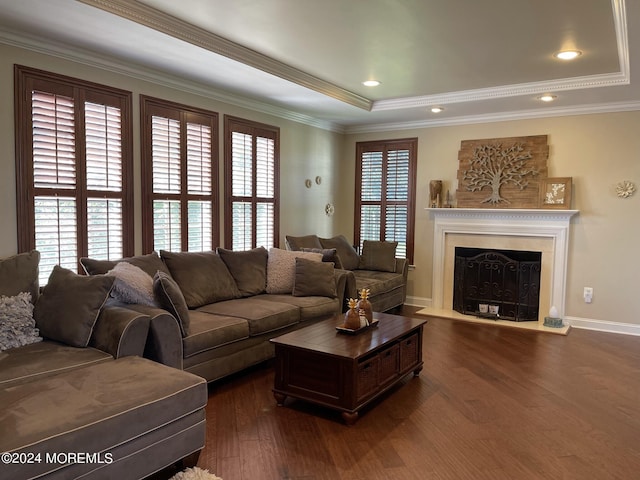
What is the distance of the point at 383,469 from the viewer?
249 cm

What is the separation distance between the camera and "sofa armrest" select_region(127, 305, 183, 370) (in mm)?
2943

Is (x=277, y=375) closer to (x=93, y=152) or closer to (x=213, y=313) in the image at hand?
(x=213, y=313)

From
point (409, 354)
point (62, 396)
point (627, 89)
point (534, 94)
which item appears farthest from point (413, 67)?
point (62, 396)

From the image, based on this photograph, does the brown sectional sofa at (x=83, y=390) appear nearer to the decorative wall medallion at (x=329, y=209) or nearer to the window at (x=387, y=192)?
the decorative wall medallion at (x=329, y=209)

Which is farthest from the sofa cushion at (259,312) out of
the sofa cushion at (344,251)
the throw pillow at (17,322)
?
the sofa cushion at (344,251)

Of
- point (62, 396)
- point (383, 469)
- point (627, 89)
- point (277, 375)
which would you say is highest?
point (627, 89)

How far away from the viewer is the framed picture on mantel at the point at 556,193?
18.1ft

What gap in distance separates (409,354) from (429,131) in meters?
3.70

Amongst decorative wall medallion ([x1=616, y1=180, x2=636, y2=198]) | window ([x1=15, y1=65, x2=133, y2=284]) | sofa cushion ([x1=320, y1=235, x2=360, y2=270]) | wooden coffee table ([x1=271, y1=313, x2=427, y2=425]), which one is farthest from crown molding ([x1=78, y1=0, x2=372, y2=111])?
decorative wall medallion ([x1=616, y1=180, x2=636, y2=198])

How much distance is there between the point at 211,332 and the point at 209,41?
2176 millimetres

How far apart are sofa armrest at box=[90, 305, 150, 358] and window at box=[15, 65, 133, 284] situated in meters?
1.04

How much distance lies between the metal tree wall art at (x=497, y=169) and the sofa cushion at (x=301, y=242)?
6.97 ft

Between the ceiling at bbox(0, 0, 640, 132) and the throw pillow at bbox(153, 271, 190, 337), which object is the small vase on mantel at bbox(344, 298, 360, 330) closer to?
the throw pillow at bbox(153, 271, 190, 337)

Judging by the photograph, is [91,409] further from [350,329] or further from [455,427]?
[455,427]
